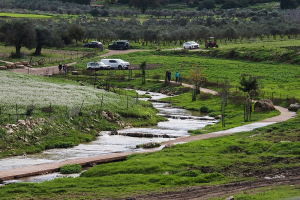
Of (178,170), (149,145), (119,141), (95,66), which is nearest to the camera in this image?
(178,170)

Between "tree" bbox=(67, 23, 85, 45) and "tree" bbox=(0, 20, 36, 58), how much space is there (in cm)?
2164

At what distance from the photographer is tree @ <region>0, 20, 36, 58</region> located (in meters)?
89.4

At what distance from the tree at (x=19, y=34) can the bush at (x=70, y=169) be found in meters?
63.0

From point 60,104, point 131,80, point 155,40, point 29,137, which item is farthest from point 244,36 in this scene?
point 29,137

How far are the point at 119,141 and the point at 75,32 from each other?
76.5 metres

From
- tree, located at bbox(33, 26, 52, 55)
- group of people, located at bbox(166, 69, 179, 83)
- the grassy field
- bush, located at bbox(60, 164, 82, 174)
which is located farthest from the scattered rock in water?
tree, located at bbox(33, 26, 52, 55)

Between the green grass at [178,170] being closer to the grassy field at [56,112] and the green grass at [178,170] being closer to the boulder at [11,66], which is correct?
the grassy field at [56,112]

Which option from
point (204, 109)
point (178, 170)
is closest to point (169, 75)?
point (204, 109)

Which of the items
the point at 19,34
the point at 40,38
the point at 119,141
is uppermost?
the point at 19,34

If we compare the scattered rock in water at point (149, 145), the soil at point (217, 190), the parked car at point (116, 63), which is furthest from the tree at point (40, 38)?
the soil at point (217, 190)

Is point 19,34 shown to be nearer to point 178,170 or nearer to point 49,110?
point 49,110

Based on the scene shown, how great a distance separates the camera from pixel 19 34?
294 ft

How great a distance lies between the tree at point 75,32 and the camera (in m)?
112

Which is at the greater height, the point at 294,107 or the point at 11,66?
the point at 11,66
